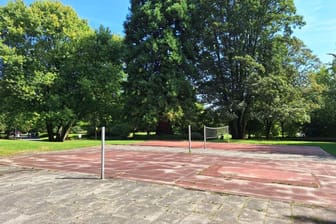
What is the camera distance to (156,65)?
2583 cm

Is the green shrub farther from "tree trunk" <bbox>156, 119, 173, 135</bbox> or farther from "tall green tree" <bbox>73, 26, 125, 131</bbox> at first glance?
"tree trunk" <bbox>156, 119, 173, 135</bbox>

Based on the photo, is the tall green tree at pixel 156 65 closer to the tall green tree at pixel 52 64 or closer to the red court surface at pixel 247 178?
the tall green tree at pixel 52 64

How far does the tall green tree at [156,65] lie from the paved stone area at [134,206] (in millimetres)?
18047

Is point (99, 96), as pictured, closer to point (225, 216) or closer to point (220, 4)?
point (220, 4)

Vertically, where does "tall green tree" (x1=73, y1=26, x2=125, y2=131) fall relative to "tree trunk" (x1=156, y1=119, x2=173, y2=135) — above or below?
above

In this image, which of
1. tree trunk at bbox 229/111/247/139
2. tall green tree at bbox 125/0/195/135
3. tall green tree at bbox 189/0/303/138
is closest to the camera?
tall green tree at bbox 125/0/195/135

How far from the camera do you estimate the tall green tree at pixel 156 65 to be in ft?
78.6

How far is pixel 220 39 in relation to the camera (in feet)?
88.2

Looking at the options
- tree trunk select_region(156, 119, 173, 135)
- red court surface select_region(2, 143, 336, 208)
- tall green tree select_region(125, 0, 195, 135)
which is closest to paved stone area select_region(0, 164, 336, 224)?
red court surface select_region(2, 143, 336, 208)

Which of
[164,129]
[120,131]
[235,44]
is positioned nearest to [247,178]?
[235,44]

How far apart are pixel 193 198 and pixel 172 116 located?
63.8 ft

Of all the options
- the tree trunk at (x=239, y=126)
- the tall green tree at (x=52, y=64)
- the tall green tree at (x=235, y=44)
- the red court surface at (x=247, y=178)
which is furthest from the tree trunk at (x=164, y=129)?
the red court surface at (x=247, y=178)

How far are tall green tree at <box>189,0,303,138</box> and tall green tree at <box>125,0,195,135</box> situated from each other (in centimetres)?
200

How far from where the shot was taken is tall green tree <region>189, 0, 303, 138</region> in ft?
82.6
